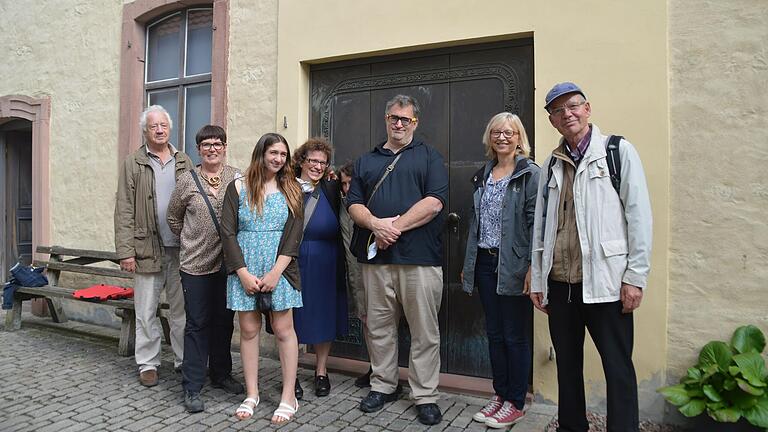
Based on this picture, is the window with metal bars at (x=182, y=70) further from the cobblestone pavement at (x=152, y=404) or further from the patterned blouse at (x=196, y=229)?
the cobblestone pavement at (x=152, y=404)

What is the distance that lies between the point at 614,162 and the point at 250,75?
3661 mm

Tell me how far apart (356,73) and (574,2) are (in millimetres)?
1909

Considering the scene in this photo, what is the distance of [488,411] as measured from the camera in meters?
3.45

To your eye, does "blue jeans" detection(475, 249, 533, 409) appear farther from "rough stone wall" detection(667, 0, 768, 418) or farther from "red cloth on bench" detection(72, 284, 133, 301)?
"red cloth on bench" detection(72, 284, 133, 301)

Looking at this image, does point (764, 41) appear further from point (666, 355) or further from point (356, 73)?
point (356, 73)

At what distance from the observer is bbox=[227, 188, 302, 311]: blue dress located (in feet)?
11.2

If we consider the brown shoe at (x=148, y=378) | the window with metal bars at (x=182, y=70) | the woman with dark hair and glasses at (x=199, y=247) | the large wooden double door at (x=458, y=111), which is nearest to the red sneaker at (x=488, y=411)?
the large wooden double door at (x=458, y=111)

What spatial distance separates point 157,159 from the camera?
4.21 metres

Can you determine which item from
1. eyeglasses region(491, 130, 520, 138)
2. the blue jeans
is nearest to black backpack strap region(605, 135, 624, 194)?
eyeglasses region(491, 130, 520, 138)

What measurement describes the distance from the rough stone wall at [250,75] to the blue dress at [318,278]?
5.27 feet

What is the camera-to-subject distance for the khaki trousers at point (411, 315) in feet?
11.3

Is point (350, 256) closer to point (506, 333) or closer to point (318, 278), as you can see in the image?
point (318, 278)

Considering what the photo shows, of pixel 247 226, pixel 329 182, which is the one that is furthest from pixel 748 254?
pixel 247 226

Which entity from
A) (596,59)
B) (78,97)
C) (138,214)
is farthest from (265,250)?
(78,97)
